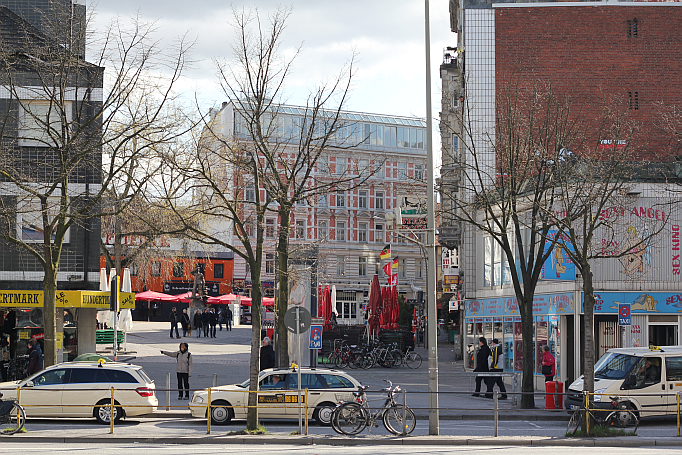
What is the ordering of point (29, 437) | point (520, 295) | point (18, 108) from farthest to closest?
point (18, 108)
point (520, 295)
point (29, 437)

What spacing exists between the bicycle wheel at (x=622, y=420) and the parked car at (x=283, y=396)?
559 centimetres

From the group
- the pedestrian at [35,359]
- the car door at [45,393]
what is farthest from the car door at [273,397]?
the pedestrian at [35,359]

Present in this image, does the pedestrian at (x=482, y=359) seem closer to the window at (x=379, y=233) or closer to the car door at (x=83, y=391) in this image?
the car door at (x=83, y=391)

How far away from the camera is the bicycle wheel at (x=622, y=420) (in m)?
17.0

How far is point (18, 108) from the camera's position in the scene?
2831cm

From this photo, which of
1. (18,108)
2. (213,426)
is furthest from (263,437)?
(18,108)

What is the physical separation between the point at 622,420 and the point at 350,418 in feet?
19.1

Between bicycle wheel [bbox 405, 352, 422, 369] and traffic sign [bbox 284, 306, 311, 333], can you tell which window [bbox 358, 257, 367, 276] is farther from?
traffic sign [bbox 284, 306, 311, 333]

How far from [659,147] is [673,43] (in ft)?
16.4

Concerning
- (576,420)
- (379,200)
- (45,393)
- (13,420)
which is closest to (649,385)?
(576,420)

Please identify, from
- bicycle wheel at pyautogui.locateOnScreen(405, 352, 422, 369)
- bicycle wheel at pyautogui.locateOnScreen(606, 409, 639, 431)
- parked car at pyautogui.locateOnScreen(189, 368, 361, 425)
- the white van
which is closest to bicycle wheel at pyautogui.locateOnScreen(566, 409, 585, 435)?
bicycle wheel at pyautogui.locateOnScreen(606, 409, 639, 431)

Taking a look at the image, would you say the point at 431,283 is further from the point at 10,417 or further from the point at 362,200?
the point at 362,200

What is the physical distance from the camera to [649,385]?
19.2m

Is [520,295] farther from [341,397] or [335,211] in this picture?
[335,211]
